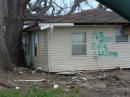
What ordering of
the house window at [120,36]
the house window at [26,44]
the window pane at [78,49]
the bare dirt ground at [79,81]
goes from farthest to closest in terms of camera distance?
1. the house window at [26,44]
2. the house window at [120,36]
3. the window pane at [78,49]
4. the bare dirt ground at [79,81]

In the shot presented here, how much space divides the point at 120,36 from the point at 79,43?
2674mm

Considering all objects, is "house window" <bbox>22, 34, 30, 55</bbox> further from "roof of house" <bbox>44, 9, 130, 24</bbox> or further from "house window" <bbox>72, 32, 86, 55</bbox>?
"house window" <bbox>72, 32, 86, 55</bbox>

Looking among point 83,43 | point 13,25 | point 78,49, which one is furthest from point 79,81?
point 13,25

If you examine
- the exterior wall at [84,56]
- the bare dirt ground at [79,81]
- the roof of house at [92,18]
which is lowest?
the bare dirt ground at [79,81]

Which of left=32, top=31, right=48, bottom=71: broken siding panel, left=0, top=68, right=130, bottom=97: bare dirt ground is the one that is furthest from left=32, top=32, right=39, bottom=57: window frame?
left=0, top=68, right=130, bottom=97: bare dirt ground

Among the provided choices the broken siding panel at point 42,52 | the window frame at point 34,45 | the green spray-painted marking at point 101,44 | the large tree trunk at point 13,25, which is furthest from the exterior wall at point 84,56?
the large tree trunk at point 13,25

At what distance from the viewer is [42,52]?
24234mm

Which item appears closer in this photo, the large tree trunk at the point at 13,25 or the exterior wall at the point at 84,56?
the exterior wall at the point at 84,56

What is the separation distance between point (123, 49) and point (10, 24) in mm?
7507

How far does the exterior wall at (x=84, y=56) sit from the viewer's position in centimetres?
2300

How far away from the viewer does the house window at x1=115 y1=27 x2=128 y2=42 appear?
79.9 feet

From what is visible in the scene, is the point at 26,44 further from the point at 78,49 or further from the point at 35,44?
the point at 78,49

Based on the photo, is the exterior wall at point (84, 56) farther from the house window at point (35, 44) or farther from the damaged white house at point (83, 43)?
the house window at point (35, 44)

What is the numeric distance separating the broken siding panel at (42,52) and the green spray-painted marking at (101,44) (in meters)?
2.83
